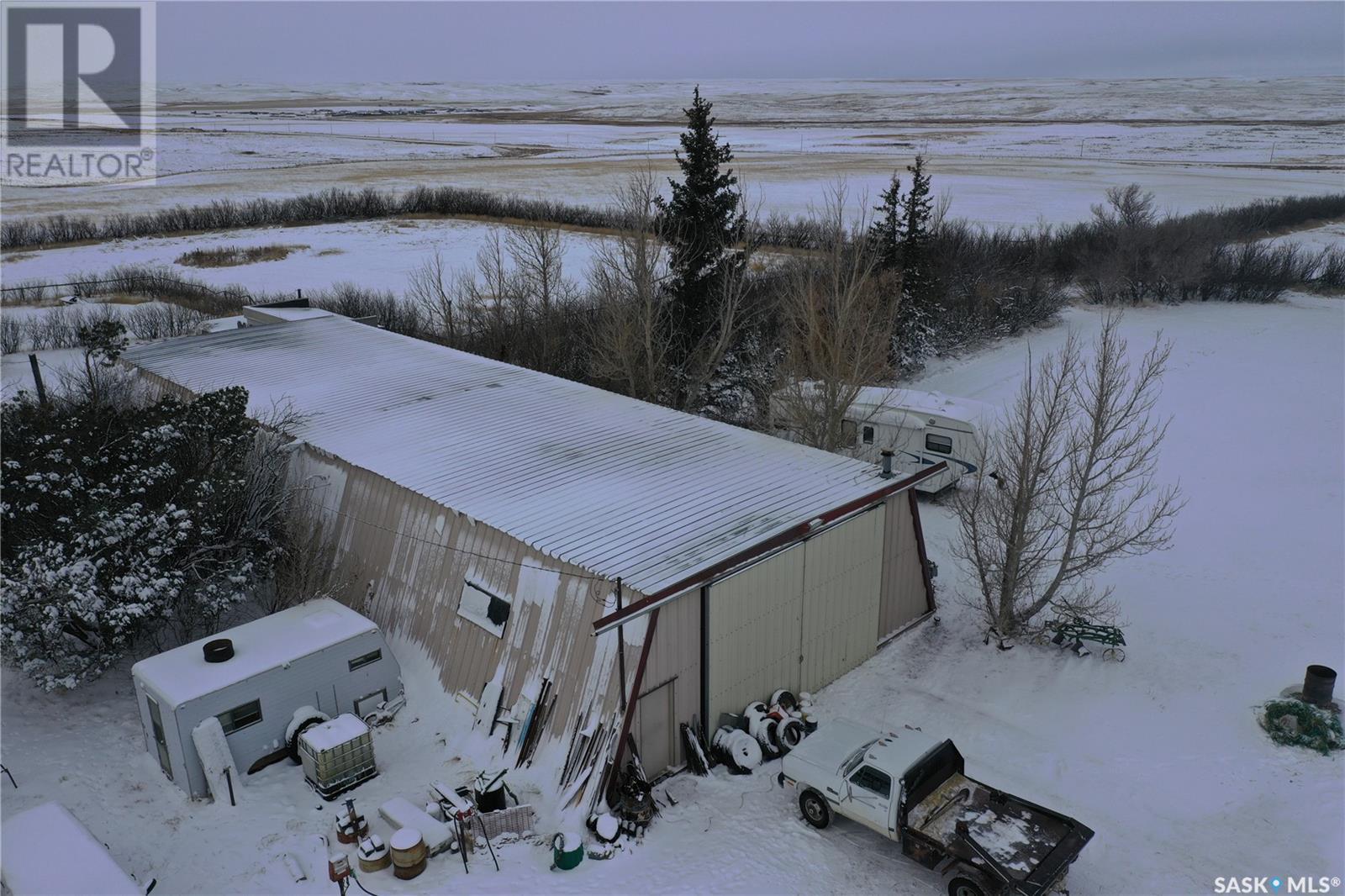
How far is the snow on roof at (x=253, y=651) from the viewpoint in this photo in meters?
12.4

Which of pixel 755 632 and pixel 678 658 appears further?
pixel 755 632

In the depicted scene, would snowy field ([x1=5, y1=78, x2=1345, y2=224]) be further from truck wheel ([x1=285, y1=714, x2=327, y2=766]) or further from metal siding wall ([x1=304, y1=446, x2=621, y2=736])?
truck wheel ([x1=285, y1=714, x2=327, y2=766])

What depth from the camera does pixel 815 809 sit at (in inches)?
467

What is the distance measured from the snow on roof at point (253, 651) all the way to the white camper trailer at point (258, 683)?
12 millimetres

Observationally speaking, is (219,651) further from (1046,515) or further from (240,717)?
(1046,515)

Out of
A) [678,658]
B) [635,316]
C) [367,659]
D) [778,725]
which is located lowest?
[778,725]

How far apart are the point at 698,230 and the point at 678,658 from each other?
18.9 metres

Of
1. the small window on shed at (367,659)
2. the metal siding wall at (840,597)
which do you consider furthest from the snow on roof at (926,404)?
the small window on shed at (367,659)

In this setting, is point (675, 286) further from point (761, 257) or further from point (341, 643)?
point (341, 643)

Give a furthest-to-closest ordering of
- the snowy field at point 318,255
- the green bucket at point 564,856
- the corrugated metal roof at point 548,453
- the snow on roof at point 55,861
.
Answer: the snowy field at point 318,255, the corrugated metal roof at point 548,453, the green bucket at point 564,856, the snow on roof at point 55,861

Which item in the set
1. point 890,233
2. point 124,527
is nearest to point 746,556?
point 124,527

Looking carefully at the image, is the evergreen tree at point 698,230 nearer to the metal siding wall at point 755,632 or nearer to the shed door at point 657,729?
the metal siding wall at point 755,632

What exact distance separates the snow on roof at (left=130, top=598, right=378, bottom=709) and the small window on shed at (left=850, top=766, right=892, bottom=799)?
24.6 feet

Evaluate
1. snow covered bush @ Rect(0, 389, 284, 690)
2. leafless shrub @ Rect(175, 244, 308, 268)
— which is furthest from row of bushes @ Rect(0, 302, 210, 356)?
snow covered bush @ Rect(0, 389, 284, 690)
